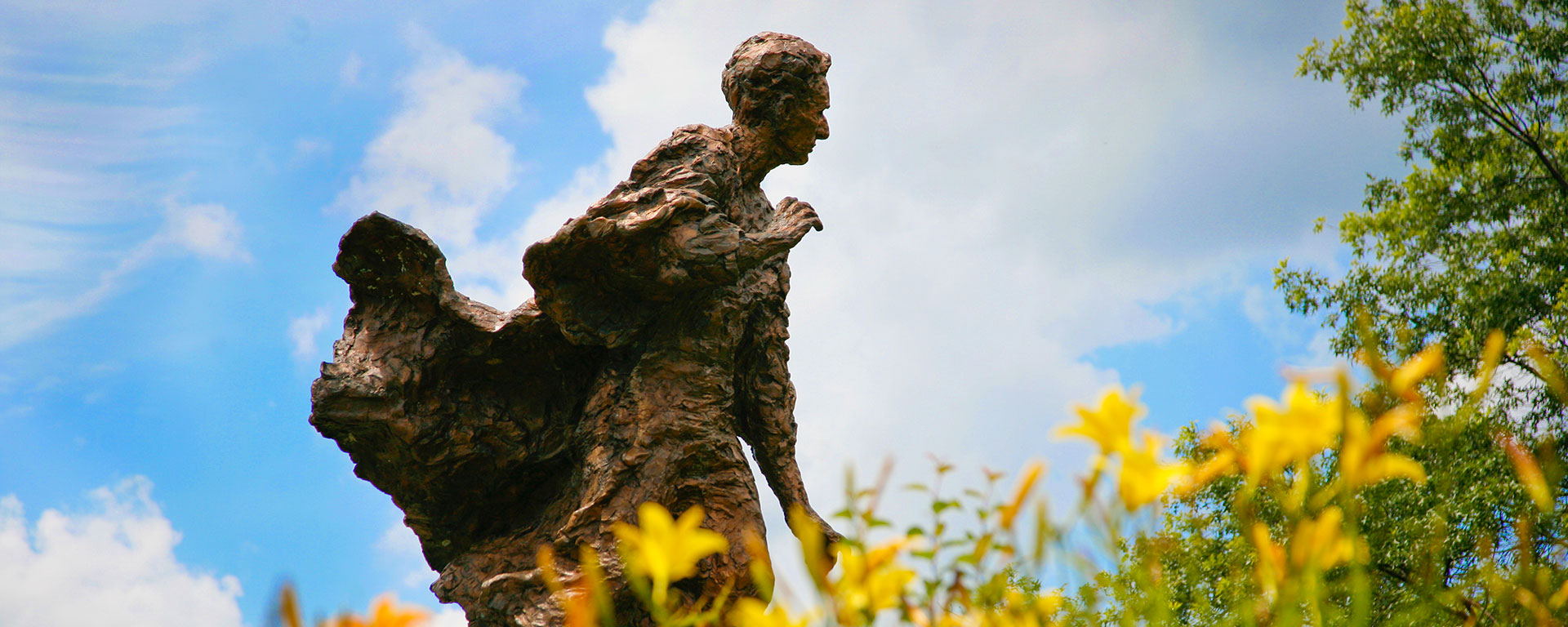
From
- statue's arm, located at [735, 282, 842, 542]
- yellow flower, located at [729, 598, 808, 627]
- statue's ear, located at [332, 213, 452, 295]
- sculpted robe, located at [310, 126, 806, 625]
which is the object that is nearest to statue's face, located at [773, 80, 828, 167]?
sculpted robe, located at [310, 126, 806, 625]

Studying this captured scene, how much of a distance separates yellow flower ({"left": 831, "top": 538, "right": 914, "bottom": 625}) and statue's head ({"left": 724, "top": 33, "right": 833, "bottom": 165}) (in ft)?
11.1

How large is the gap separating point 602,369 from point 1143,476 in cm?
341

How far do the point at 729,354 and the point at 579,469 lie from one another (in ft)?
2.39

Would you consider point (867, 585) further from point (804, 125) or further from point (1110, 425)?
point (804, 125)

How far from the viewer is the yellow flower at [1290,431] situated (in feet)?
2.57

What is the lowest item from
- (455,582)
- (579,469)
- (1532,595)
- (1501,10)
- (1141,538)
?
(1532,595)

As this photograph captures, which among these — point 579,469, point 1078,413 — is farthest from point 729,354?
point 1078,413

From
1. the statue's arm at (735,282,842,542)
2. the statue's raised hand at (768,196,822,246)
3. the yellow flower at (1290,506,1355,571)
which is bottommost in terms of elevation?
the yellow flower at (1290,506,1355,571)

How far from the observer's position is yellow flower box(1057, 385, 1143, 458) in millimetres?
880

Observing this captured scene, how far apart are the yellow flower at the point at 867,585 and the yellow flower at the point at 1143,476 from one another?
24 cm

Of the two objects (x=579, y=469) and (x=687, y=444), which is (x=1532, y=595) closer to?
(x=687, y=444)

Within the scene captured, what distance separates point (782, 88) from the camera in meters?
4.21

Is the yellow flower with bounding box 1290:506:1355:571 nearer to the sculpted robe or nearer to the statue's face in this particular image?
the sculpted robe

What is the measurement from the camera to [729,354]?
402cm
